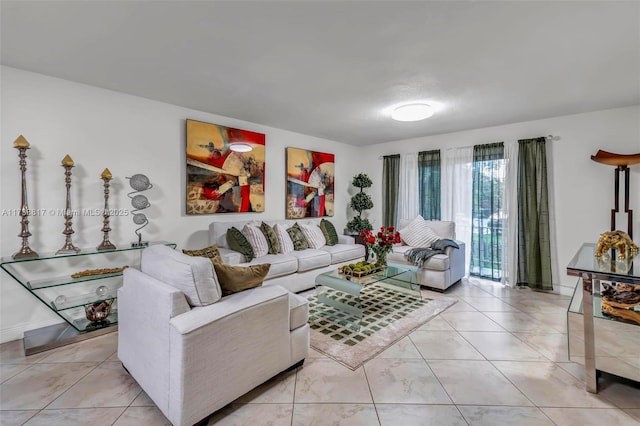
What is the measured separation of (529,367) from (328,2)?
2943 mm

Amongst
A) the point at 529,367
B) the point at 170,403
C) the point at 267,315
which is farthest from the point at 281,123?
the point at 529,367

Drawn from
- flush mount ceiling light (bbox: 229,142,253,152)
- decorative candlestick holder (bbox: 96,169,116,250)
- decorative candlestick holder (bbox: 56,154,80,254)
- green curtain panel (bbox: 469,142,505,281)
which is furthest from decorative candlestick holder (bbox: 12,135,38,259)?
green curtain panel (bbox: 469,142,505,281)

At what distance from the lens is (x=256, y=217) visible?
171 inches

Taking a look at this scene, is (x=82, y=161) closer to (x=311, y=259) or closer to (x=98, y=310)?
(x=98, y=310)

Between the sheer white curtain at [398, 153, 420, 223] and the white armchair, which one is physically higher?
the sheer white curtain at [398, 153, 420, 223]

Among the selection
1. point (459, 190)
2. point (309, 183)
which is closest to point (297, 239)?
point (309, 183)

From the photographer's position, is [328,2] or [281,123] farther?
[281,123]

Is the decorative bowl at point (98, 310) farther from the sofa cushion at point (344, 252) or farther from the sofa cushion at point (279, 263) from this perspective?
the sofa cushion at point (344, 252)

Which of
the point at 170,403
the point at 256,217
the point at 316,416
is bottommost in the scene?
the point at 316,416

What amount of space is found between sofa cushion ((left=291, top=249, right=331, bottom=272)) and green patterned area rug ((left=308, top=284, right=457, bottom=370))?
1.41 feet

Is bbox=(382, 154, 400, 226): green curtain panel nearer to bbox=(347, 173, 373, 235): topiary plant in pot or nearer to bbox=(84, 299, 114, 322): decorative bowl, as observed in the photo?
bbox=(347, 173, 373, 235): topiary plant in pot

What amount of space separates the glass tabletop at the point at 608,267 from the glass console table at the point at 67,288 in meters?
3.85

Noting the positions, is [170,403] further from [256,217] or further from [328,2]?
[256,217]

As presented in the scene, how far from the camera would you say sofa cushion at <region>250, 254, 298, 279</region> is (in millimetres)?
3387
